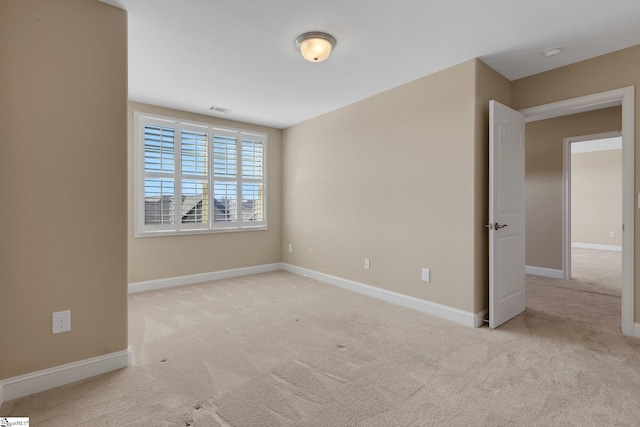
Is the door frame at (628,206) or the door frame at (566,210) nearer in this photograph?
the door frame at (628,206)

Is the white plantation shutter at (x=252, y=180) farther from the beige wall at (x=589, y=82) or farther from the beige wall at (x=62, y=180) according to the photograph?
the beige wall at (x=589, y=82)

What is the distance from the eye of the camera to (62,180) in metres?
1.99

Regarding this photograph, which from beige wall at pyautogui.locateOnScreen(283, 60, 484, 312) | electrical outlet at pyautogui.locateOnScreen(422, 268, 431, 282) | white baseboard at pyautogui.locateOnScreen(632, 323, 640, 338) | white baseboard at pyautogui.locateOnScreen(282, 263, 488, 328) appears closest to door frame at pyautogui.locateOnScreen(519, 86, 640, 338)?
white baseboard at pyautogui.locateOnScreen(632, 323, 640, 338)

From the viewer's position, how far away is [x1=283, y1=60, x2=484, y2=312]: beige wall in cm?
304

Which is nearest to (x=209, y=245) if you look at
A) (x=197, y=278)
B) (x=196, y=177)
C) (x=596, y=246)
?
(x=197, y=278)

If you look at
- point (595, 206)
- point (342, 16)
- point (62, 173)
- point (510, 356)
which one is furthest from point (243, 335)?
point (595, 206)

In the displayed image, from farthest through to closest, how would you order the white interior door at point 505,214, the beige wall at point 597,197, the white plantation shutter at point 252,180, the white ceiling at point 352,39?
the beige wall at point 597,197 → the white plantation shutter at point 252,180 → the white interior door at point 505,214 → the white ceiling at point 352,39

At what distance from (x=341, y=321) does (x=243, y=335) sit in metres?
0.95

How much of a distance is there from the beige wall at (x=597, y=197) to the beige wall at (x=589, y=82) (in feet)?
20.8

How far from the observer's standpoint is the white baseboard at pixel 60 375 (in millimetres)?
1832

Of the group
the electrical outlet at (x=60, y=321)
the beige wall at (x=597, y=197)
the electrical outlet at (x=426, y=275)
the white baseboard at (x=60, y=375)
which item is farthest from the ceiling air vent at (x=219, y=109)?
the beige wall at (x=597, y=197)

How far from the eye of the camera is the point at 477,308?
A: 297cm

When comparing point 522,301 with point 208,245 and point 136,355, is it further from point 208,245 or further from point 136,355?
point 208,245

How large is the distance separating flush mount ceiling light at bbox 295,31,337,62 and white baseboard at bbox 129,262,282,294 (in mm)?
3464
